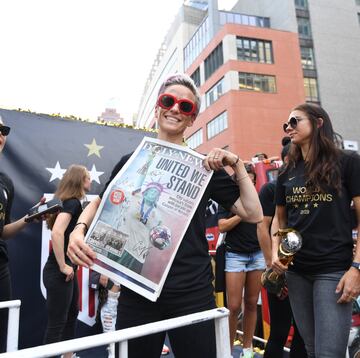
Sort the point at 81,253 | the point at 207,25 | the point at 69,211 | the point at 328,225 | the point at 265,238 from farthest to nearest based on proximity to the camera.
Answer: the point at 207,25
the point at 69,211
the point at 265,238
the point at 328,225
the point at 81,253

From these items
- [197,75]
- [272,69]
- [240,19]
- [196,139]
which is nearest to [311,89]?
[272,69]

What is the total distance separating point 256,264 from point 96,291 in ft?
7.08

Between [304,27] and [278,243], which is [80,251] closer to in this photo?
[278,243]

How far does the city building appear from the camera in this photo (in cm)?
3008

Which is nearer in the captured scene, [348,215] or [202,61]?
[348,215]

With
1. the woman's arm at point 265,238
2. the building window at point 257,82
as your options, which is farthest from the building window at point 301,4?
the woman's arm at point 265,238

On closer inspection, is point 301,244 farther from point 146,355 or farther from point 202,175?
point 146,355

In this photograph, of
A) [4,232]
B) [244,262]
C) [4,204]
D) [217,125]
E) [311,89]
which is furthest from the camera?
[311,89]

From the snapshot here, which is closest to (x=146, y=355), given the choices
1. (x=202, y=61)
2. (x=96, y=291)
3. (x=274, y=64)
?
(x=96, y=291)

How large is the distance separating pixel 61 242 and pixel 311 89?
33.6 m

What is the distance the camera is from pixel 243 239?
11.3ft

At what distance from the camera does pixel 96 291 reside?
4418mm

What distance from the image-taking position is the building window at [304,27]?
3331 cm

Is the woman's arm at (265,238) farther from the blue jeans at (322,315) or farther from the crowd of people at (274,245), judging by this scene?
the blue jeans at (322,315)
